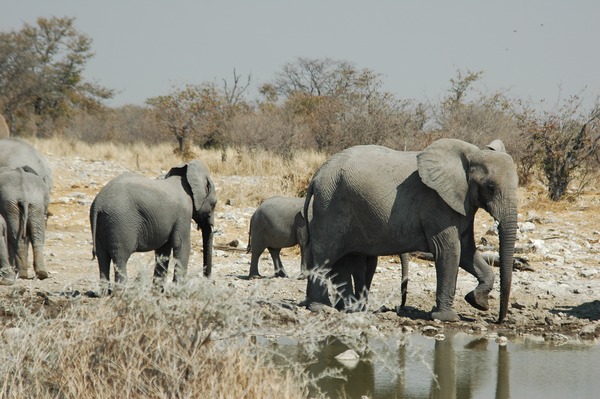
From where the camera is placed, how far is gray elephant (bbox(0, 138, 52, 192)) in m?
13.9

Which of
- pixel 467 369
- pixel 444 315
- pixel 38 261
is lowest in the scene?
pixel 467 369

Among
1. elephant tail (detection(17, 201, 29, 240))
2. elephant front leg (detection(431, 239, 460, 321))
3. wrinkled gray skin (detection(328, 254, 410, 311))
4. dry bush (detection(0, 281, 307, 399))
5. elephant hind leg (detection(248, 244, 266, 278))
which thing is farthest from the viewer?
elephant hind leg (detection(248, 244, 266, 278))

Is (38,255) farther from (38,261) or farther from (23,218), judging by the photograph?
(23,218)

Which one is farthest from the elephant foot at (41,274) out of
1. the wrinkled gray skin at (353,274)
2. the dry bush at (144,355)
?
the dry bush at (144,355)

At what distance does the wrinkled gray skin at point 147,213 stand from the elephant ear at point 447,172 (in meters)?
2.62

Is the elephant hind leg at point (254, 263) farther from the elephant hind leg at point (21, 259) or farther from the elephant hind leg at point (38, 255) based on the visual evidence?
the elephant hind leg at point (21, 259)

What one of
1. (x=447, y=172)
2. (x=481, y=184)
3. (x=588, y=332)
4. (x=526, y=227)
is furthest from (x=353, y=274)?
(x=526, y=227)

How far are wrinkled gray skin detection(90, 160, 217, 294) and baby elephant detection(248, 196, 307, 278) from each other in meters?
1.64

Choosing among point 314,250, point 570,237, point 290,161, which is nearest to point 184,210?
point 314,250

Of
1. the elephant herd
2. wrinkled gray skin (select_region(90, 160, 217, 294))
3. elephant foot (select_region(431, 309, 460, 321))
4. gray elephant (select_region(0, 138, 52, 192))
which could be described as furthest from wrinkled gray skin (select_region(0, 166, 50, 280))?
elephant foot (select_region(431, 309, 460, 321))

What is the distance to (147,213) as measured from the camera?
1067 centimetres

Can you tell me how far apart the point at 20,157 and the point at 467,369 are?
7729mm

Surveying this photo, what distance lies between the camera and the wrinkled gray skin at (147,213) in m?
10.5

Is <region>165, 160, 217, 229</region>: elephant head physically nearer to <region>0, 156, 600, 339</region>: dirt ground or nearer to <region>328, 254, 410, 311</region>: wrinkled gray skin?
<region>0, 156, 600, 339</region>: dirt ground
